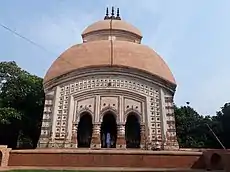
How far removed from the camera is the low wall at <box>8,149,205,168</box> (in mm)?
11156

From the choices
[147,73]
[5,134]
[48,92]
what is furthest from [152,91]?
[5,134]

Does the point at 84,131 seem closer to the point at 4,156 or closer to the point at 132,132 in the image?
the point at 132,132

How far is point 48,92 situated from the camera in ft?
56.8

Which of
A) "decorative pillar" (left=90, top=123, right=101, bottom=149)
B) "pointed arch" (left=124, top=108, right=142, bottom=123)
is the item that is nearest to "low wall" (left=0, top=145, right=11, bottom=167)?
"decorative pillar" (left=90, top=123, right=101, bottom=149)

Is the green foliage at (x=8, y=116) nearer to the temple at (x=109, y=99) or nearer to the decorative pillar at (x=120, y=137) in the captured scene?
the temple at (x=109, y=99)

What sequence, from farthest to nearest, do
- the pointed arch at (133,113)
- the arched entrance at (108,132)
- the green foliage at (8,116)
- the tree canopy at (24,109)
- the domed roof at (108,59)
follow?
the tree canopy at (24,109)
the green foliage at (8,116)
the domed roof at (108,59)
the arched entrance at (108,132)
the pointed arch at (133,113)

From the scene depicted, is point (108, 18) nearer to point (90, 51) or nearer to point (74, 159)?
point (90, 51)

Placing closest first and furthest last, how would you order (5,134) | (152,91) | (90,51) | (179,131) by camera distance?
(152,91) < (90,51) < (5,134) < (179,131)

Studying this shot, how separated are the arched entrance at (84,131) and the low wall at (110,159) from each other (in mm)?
6171

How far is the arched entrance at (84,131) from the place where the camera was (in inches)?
698

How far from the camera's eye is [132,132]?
724 inches

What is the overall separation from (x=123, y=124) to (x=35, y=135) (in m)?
10.7

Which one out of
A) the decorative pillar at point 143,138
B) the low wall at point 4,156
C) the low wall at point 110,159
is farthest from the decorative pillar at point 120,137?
the low wall at point 4,156

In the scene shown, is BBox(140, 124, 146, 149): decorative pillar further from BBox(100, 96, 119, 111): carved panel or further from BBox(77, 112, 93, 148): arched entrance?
BBox(77, 112, 93, 148): arched entrance
